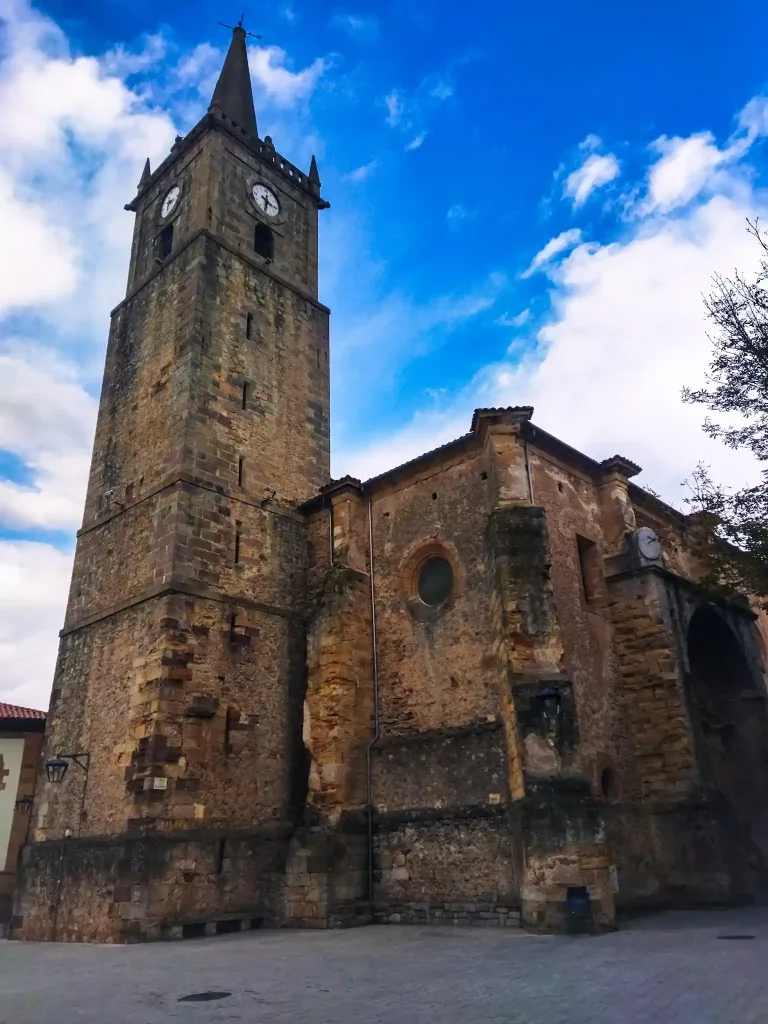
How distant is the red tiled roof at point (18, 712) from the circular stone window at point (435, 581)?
12.1 m

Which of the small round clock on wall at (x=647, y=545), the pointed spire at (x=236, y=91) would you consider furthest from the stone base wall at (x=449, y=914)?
the pointed spire at (x=236, y=91)

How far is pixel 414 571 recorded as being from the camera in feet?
52.3

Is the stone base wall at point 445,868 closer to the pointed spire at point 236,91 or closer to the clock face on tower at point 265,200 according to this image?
the clock face on tower at point 265,200

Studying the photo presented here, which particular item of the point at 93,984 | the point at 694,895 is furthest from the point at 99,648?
the point at 694,895

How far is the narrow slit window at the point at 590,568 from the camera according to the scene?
15477 mm

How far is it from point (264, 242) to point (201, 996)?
1886 centimetres

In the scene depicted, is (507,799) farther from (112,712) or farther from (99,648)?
(99,648)

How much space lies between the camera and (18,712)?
22000 mm

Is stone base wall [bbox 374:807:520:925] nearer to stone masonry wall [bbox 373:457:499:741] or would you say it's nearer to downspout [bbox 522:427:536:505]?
stone masonry wall [bbox 373:457:499:741]

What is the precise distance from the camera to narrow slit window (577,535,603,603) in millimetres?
15477

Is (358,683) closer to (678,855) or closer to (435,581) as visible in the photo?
(435,581)

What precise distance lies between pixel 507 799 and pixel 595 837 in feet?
6.37

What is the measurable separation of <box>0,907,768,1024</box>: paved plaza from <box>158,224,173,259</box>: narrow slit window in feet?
55.4

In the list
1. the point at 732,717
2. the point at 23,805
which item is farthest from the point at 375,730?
the point at 23,805
